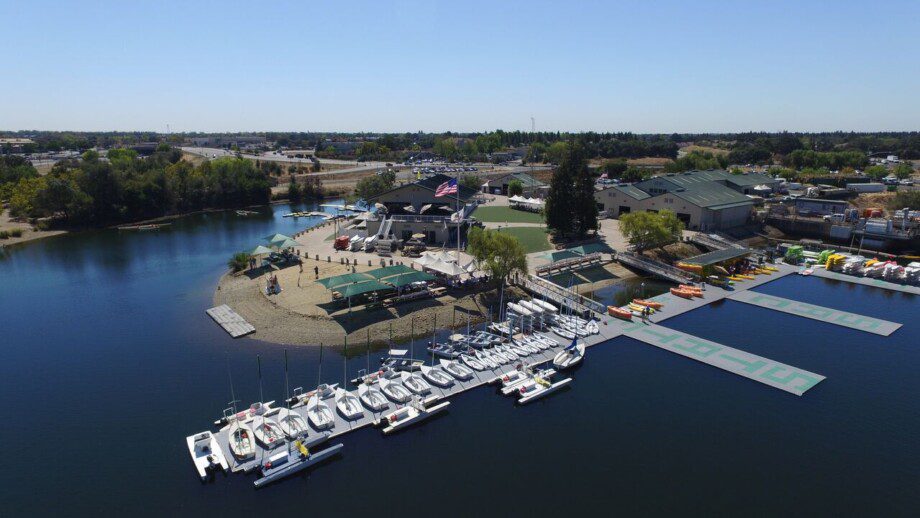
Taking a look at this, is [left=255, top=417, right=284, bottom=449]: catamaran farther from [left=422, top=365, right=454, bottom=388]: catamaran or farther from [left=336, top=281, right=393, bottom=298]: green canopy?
[left=336, top=281, right=393, bottom=298]: green canopy

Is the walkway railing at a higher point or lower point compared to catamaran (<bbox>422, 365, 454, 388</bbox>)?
higher

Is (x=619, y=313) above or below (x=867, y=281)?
below

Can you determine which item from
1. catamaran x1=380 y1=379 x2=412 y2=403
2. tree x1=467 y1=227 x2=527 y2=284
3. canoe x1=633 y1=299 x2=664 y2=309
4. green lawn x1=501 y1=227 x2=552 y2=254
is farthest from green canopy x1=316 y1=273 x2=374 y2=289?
canoe x1=633 y1=299 x2=664 y2=309

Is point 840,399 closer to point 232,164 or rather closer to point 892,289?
point 892,289

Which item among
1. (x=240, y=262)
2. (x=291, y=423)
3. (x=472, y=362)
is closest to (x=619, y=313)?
(x=472, y=362)

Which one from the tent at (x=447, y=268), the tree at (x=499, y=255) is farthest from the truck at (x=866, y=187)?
the tent at (x=447, y=268)

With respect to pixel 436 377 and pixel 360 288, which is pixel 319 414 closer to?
pixel 436 377

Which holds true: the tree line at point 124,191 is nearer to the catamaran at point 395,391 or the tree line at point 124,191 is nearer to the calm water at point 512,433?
the calm water at point 512,433
